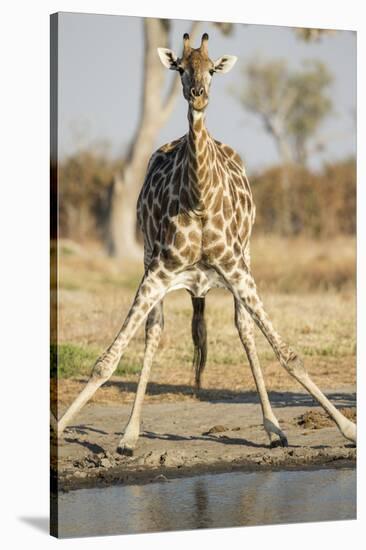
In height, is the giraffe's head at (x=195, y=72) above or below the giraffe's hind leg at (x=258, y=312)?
above

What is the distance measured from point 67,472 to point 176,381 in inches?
87.7

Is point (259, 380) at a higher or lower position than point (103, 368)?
lower

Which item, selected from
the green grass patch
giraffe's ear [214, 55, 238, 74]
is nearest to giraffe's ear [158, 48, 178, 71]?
giraffe's ear [214, 55, 238, 74]

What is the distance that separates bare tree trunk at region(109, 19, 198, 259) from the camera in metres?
10.1

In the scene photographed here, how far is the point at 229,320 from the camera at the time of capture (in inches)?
447

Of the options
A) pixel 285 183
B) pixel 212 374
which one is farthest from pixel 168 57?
pixel 285 183

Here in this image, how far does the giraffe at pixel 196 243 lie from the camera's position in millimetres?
7984

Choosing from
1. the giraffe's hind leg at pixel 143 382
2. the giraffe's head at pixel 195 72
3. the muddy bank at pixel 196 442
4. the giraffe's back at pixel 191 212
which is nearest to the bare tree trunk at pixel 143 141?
the giraffe's back at pixel 191 212

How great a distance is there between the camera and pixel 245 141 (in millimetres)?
10273

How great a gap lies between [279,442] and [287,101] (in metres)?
4.59

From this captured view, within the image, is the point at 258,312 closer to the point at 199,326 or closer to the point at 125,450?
the point at 199,326

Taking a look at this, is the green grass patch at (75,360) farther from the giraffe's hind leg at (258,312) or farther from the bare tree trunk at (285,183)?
the bare tree trunk at (285,183)

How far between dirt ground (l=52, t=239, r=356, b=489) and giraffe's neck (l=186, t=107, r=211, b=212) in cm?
127

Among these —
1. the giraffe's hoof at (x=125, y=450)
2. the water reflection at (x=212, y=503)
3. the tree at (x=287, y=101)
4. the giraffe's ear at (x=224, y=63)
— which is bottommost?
the water reflection at (x=212, y=503)
